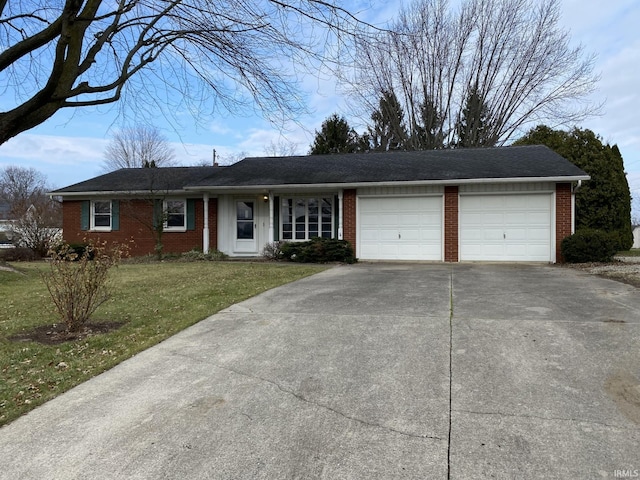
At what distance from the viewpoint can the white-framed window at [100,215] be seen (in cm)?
1755

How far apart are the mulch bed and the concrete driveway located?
3.92 ft

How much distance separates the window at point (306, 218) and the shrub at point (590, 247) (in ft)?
24.6

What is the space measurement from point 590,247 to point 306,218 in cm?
890

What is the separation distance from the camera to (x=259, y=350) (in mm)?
4523

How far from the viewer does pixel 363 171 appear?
599 inches

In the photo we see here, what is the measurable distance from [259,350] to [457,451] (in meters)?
2.43

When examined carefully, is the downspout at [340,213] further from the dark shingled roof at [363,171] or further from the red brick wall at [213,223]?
the red brick wall at [213,223]

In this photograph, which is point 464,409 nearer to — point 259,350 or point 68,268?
point 259,350

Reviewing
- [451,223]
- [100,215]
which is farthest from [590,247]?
[100,215]

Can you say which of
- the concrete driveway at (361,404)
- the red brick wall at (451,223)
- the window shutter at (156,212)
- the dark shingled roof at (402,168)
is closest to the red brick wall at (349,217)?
the dark shingled roof at (402,168)

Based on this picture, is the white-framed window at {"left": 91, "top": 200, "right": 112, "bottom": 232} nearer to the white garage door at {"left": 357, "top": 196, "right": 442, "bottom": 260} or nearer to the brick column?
A: the brick column

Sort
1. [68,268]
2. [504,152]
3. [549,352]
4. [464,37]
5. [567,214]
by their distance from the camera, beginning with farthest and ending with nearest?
[464,37], [504,152], [567,214], [68,268], [549,352]

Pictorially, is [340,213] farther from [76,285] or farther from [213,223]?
[76,285]

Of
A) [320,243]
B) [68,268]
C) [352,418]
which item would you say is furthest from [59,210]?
[352,418]
